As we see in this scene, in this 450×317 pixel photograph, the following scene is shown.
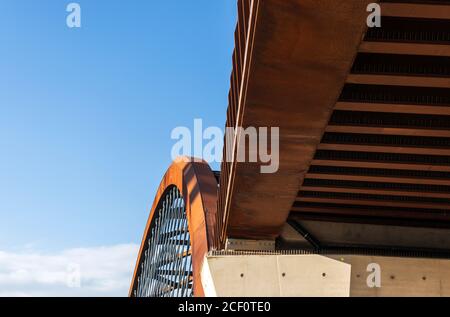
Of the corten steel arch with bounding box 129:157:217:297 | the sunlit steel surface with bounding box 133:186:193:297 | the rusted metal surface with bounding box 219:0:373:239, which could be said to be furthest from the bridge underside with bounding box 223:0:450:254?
the sunlit steel surface with bounding box 133:186:193:297

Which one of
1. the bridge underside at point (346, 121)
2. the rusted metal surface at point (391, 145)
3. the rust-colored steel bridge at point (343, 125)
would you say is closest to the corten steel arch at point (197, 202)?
the rust-colored steel bridge at point (343, 125)

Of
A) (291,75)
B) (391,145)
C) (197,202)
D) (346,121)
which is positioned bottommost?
(291,75)

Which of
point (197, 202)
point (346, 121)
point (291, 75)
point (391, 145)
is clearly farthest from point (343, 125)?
point (197, 202)

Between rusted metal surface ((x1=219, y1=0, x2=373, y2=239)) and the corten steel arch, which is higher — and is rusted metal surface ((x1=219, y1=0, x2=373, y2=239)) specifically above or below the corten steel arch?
below

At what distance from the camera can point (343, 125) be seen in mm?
11820

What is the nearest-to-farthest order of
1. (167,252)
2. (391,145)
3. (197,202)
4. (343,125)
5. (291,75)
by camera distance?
(291,75), (343,125), (391,145), (197,202), (167,252)

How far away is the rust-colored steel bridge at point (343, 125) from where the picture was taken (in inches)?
313

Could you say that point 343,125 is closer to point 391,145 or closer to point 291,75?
point 391,145

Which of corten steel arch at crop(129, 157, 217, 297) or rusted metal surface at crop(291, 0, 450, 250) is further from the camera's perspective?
corten steel arch at crop(129, 157, 217, 297)

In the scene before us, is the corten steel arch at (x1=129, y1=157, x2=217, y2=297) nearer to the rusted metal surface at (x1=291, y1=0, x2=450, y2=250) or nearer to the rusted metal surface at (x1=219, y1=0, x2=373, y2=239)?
the rusted metal surface at (x1=291, y1=0, x2=450, y2=250)

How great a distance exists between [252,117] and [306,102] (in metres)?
1.02

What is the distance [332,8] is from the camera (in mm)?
7156

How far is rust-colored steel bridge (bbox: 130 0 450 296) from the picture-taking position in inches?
313
